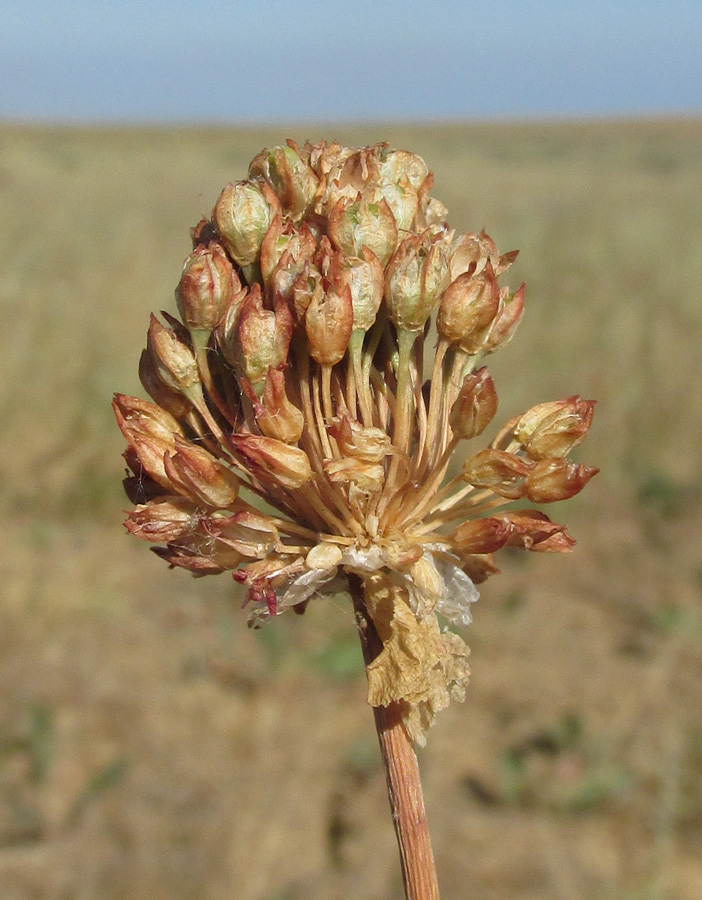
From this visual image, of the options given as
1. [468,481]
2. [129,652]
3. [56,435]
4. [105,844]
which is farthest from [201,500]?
[56,435]

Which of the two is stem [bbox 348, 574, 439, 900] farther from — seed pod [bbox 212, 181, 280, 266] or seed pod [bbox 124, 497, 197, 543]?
seed pod [bbox 212, 181, 280, 266]

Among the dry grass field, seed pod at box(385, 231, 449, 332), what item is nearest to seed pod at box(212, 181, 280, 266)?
seed pod at box(385, 231, 449, 332)

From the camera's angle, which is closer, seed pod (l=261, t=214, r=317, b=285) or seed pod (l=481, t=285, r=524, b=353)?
seed pod (l=261, t=214, r=317, b=285)

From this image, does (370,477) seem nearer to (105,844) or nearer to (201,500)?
(201,500)

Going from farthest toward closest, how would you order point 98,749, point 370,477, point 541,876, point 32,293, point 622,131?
1. point 622,131
2. point 32,293
3. point 98,749
4. point 541,876
5. point 370,477

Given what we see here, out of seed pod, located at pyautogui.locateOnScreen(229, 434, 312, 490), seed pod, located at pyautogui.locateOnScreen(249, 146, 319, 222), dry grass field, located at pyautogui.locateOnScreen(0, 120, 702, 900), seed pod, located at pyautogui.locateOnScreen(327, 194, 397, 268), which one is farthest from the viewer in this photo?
dry grass field, located at pyautogui.locateOnScreen(0, 120, 702, 900)

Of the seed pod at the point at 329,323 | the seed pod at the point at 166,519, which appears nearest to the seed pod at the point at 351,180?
the seed pod at the point at 329,323

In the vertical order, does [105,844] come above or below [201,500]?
below

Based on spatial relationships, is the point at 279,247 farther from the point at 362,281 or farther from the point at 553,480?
the point at 553,480
